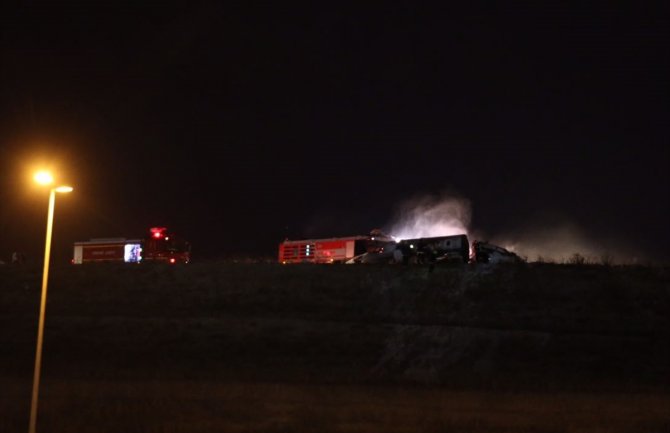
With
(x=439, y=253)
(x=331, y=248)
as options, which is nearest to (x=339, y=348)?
(x=439, y=253)

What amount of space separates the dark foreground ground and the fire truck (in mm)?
13815

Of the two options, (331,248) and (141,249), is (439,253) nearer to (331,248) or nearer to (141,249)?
(331,248)

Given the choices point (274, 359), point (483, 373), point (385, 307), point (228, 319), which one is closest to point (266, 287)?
point (228, 319)

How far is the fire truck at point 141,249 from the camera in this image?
2042 inches

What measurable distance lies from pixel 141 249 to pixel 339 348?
99.9 feet

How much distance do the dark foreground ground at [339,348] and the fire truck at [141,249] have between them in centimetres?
1382

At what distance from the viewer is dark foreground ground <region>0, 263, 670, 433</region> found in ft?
50.2

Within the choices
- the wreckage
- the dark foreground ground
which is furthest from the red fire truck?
the dark foreground ground

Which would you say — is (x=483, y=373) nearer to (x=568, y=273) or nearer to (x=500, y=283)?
(x=500, y=283)

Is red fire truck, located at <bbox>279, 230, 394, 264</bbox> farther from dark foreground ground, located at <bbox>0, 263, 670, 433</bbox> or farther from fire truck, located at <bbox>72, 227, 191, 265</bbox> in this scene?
dark foreground ground, located at <bbox>0, 263, 670, 433</bbox>

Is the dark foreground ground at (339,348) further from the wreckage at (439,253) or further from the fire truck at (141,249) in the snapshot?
the fire truck at (141,249)

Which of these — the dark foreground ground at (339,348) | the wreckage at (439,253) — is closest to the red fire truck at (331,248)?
the wreckage at (439,253)

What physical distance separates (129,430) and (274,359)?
1214 cm

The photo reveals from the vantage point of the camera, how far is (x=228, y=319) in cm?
3002
